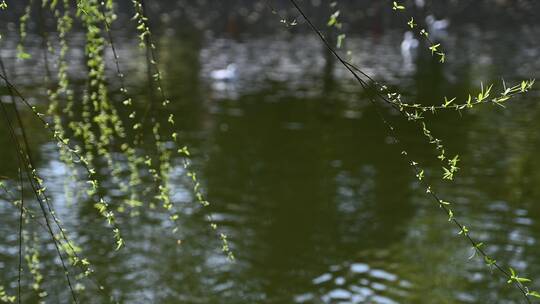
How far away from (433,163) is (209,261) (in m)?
5.68

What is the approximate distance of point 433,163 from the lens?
1317 cm

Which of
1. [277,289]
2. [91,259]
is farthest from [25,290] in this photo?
[277,289]

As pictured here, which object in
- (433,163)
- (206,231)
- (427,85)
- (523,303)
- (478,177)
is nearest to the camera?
(523,303)

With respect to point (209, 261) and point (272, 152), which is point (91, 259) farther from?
point (272, 152)

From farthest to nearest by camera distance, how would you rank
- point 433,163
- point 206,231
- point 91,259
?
point 433,163
point 206,231
point 91,259

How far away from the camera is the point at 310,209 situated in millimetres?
10922

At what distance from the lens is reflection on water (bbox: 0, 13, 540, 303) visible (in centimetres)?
845

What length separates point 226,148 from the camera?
1384 centimetres

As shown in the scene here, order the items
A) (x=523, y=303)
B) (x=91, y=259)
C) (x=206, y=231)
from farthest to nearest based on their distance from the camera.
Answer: (x=206, y=231), (x=91, y=259), (x=523, y=303)

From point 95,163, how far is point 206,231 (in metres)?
3.64

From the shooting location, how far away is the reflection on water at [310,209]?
8.45 metres

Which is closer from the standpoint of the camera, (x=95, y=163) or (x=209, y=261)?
(x=209, y=261)

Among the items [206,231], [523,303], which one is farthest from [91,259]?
[523,303]

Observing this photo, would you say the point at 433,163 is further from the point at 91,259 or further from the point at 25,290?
the point at 25,290
